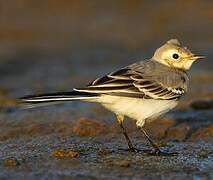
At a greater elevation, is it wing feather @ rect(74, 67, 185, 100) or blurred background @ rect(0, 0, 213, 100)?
wing feather @ rect(74, 67, 185, 100)

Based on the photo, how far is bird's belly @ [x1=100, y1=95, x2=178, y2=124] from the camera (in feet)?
26.3

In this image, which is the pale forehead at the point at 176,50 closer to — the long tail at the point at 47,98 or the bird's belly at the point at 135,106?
the bird's belly at the point at 135,106

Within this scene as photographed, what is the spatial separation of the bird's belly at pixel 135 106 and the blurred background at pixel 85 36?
588 cm

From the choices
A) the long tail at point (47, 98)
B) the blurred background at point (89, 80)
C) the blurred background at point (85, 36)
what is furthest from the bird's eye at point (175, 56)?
the blurred background at point (85, 36)

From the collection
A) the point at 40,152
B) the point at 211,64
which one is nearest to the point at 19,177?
the point at 40,152

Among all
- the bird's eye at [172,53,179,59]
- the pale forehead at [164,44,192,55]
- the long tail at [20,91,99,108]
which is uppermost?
the pale forehead at [164,44,192,55]

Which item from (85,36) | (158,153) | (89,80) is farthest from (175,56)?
(85,36)

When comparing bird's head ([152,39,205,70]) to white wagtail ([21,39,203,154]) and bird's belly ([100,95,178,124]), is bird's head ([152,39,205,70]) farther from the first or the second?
bird's belly ([100,95,178,124])

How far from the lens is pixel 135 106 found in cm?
811

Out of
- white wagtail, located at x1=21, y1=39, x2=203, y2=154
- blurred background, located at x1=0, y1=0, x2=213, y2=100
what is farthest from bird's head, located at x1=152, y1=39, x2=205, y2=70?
blurred background, located at x1=0, y1=0, x2=213, y2=100

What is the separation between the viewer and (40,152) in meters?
8.18

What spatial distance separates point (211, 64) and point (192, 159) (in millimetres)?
8624

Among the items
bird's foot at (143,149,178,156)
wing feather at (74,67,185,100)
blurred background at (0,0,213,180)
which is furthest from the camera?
bird's foot at (143,149,178,156)

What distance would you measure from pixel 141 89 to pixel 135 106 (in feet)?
0.70
